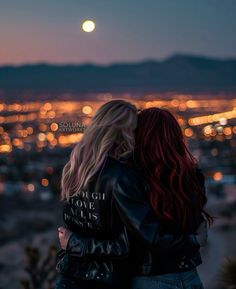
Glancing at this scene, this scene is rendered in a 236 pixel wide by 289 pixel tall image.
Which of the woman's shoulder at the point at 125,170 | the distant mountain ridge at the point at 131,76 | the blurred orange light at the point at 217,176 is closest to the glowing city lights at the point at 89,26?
the woman's shoulder at the point at 125,170

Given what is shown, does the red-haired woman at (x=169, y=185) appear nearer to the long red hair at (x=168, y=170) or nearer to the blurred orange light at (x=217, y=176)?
the long red hair at (x=168, y=170)

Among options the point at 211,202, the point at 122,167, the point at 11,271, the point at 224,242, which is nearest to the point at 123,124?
the point at 122,167

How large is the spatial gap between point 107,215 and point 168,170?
10.6 inches

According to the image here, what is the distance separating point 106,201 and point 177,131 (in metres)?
0.37

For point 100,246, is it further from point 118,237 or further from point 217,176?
point 217,176

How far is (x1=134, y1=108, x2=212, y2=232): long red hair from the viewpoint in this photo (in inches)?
87.5

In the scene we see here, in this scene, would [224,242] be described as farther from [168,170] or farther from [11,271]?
[168,170]

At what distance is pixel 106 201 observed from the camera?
7.17 feet

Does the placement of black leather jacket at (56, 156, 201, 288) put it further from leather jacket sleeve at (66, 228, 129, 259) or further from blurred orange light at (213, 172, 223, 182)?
blurred orange light at (213, 172, 223, 182)

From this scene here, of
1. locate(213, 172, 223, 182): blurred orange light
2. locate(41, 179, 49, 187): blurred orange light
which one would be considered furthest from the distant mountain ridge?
locate(41, 179, 49, 187): blurred orange light

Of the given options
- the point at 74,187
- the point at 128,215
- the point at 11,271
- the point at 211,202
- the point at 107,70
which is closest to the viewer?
the point at 128,215

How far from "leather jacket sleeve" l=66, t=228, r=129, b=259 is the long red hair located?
0.15 meters

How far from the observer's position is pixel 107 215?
2203mm

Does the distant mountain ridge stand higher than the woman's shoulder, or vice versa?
the distant mountain ridge
